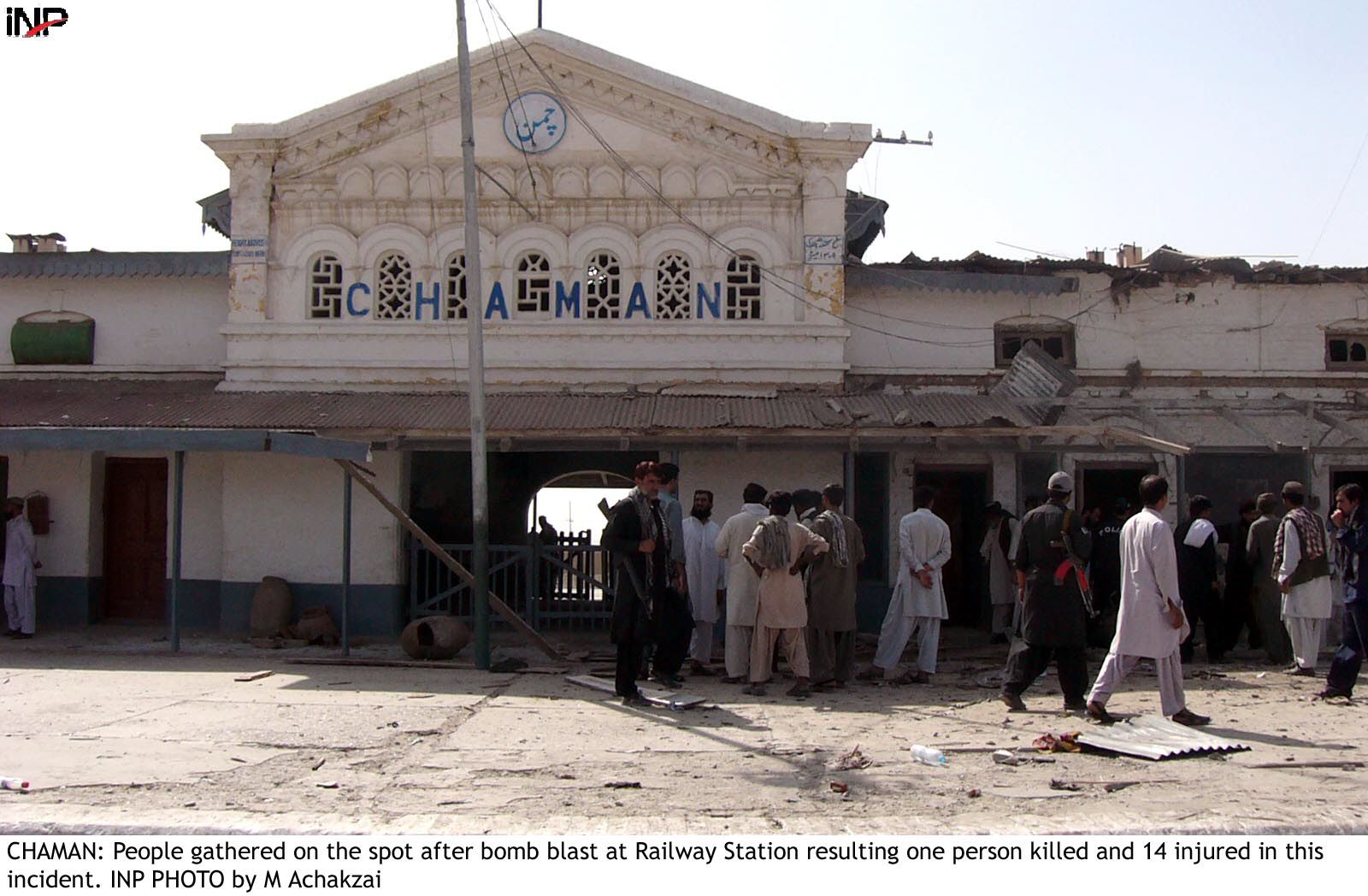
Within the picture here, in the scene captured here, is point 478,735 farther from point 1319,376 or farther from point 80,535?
point 1319,376

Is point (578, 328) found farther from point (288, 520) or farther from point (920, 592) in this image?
point (920, 592)

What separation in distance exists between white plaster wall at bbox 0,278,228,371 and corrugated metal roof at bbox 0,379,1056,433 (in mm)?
904

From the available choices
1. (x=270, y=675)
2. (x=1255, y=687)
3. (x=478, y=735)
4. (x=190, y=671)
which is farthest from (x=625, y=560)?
(x=1255, y=687)

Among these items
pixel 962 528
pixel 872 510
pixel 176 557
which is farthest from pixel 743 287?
pixel 176 557

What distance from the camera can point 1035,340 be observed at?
15539 millimetres

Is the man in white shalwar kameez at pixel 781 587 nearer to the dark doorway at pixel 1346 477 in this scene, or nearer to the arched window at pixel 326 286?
the arched window at pixel 326 286

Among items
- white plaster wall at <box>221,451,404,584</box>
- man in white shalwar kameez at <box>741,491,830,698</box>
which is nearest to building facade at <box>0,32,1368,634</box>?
white plaster wall at <box>221,451,404,584</box>

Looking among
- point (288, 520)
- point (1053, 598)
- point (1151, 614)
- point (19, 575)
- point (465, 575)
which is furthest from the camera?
point (288, 520)

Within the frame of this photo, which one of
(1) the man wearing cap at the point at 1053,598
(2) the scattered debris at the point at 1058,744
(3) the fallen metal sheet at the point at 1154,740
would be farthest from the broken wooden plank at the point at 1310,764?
(1) the man wearing cap at the point at 1053,598

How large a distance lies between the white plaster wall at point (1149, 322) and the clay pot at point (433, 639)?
6.70 m

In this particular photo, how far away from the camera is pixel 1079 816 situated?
222 inches

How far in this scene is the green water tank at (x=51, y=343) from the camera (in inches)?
622

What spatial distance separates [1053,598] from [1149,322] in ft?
27.2

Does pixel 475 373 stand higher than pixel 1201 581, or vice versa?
pixel 475 373
